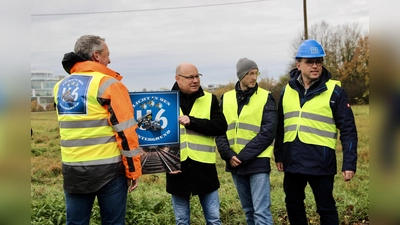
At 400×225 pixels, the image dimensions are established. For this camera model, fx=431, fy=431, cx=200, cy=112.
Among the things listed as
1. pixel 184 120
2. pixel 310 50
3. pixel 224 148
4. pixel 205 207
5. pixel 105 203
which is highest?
pixel 310 50

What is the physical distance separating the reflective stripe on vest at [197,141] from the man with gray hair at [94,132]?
0.78 m

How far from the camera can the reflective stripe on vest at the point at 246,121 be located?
4.55 meters

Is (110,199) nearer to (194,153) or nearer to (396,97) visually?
(194,153)

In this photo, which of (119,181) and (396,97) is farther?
(119,181)

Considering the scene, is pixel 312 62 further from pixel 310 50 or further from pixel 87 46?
pixel 87 46

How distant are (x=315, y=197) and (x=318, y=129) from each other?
2.27 feet

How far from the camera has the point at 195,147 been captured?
4.29 m

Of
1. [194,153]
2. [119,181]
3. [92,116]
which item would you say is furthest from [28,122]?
[194,153]

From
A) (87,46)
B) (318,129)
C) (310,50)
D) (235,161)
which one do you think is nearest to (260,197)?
(235,161)

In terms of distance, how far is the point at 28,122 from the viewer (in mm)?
2047

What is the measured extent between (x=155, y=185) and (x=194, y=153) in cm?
458

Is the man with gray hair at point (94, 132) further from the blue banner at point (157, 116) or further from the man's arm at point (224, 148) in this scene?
the man's arm at point (224, 148)

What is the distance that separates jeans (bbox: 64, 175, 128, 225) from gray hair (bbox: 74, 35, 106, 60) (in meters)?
1.07

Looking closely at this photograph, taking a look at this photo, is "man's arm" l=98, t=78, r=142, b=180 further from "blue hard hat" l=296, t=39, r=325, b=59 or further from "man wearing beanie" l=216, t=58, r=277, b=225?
"blue hard hat" l=296, t=39, r=325, b=59
